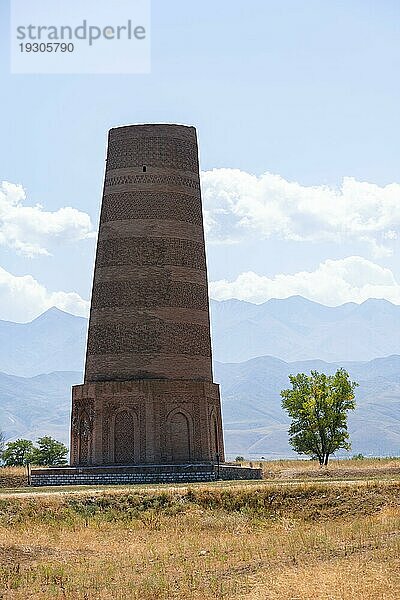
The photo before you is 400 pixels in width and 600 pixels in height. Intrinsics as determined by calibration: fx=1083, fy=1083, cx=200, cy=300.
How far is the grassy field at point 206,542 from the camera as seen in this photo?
21.6 meters

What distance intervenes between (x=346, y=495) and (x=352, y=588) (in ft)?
32.1

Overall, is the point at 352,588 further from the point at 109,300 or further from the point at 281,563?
the point at 109,300

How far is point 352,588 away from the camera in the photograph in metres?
20.6

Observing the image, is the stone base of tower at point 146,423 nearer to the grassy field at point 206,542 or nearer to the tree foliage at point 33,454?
the grassy field at point 206,542

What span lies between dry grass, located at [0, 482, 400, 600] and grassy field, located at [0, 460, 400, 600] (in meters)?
0.03

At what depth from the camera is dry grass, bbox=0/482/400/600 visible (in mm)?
21609

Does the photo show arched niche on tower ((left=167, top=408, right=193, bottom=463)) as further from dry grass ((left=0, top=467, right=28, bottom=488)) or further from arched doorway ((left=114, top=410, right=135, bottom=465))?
dry grass ((left=0, top=467, right=28, bottom=488))

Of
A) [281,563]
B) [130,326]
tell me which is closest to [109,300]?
[130,326]

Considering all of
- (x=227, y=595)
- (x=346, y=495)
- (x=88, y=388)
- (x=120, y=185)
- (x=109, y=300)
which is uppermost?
(x=120, y=185)

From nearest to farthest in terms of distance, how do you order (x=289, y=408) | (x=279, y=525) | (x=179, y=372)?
(x=279, y=525) → (x=179, y=372) → (x=289, y=408)

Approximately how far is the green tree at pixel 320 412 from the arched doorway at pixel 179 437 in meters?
13.0

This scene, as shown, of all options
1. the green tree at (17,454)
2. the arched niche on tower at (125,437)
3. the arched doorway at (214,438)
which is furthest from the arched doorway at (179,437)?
the green tree at (17,454)

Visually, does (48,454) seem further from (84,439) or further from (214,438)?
(214,438)

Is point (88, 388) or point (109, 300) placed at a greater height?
point (109, 300)
